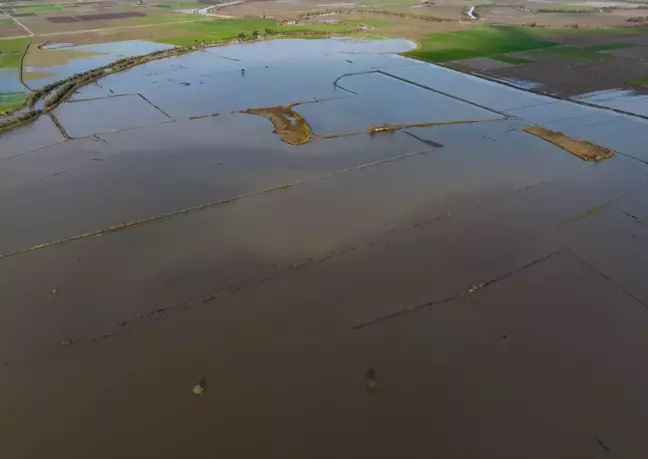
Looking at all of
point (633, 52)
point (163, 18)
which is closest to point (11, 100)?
point (163, 18)

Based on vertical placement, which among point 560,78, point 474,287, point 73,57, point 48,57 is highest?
point 48,57

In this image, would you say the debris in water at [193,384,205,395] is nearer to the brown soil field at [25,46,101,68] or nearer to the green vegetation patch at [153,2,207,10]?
the brown soil field at [25,46,101,68]

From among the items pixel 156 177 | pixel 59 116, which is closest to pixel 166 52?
pixel 59 116

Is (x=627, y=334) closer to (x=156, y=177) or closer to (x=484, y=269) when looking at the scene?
(x=484, y=269)

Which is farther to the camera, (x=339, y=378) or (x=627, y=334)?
(x=627, y=334)

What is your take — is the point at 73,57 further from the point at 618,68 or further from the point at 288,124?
the point at 618,68

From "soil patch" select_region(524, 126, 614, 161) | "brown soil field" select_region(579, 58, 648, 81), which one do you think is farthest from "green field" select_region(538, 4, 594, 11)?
"soil patch" select_region(524, 126, 614, 161)

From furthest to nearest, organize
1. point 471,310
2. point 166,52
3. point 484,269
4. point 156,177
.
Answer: point 166,52 → point 156,177 → point 484,269 → point 471,310
